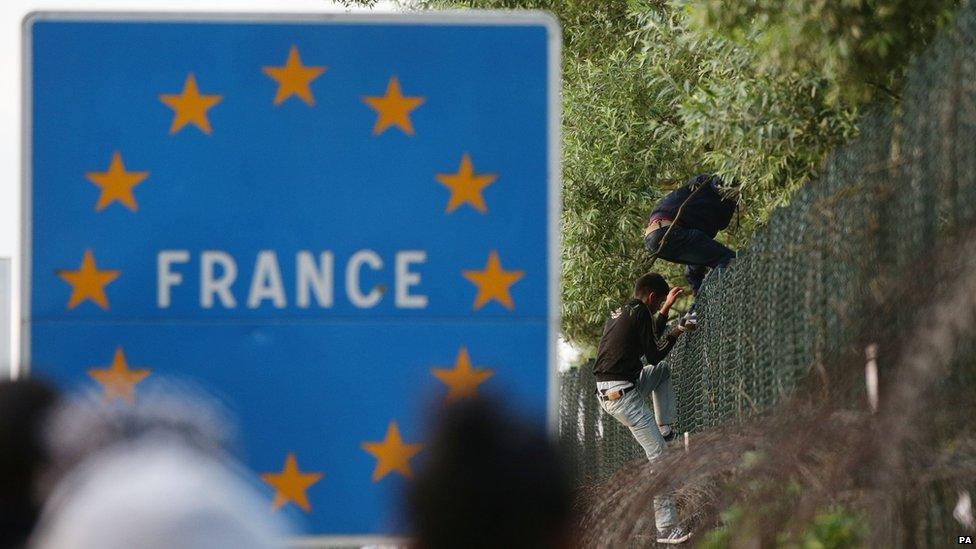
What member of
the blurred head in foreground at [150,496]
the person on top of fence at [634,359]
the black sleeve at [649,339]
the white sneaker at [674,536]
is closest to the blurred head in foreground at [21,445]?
the blurred head in foreground at [150,496]

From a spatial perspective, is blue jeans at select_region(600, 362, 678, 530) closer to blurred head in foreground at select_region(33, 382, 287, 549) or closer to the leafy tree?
the leafy tree

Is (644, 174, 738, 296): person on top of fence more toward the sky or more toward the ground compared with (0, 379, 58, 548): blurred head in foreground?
more toward the sky

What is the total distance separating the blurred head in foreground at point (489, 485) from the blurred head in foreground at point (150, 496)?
0.20m

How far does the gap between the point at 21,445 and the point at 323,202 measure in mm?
1495

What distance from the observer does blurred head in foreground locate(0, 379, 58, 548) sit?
1531 mm

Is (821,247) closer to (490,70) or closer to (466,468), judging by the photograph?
(490,70)

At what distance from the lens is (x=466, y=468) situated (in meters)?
1.53

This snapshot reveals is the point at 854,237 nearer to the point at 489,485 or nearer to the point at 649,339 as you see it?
the point at 489,485

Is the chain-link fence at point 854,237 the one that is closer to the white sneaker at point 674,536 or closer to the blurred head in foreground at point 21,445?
the white sneaker at point 674,536

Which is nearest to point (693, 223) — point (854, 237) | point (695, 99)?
point (695, 99)

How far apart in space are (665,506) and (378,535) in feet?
18.4

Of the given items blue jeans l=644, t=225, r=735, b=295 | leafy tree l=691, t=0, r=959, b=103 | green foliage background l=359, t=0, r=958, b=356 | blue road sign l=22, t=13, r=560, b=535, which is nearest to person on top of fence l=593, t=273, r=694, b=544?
blue jeans l=644, t=225, r=735, b=295

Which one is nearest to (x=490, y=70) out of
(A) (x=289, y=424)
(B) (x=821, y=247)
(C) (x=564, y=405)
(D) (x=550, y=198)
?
(D) (x=550, y=198)

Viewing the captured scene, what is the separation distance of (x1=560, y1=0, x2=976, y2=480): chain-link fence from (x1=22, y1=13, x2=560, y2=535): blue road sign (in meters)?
0.49
